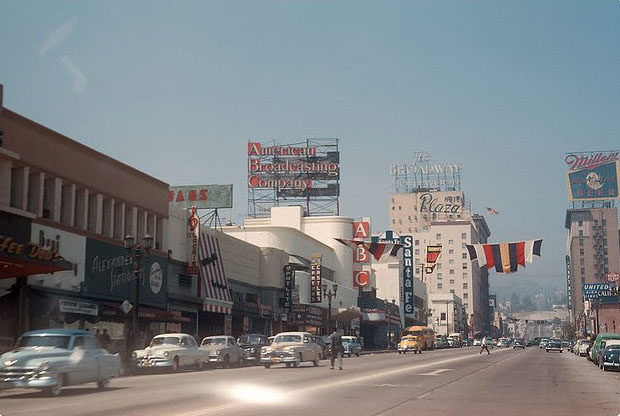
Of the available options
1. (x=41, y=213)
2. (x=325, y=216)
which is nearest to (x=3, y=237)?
(x=41, y=213)

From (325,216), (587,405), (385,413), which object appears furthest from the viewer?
(325,216)

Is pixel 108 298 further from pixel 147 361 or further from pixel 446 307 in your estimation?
pixel 446 307

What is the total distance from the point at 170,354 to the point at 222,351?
6.27 m

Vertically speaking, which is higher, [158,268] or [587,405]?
[158,268]

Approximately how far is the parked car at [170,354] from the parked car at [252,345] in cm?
856

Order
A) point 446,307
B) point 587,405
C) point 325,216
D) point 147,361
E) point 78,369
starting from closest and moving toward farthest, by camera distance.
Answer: point 587,405 → point 78,369 → point 147,361 → point 325,216 → point 446,307

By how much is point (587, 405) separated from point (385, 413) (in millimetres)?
5853

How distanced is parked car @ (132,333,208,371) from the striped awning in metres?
19.8

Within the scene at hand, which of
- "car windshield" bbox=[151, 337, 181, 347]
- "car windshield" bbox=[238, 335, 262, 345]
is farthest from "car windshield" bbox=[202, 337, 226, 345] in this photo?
"car windshield" bbox=[238, 335, 262, 345]

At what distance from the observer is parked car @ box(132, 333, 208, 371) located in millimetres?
34062

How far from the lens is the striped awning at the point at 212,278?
57406mm

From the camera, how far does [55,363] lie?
20.5 m

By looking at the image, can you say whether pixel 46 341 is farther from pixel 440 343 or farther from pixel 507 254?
pixel 440 343

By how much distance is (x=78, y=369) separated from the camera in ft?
70.6
